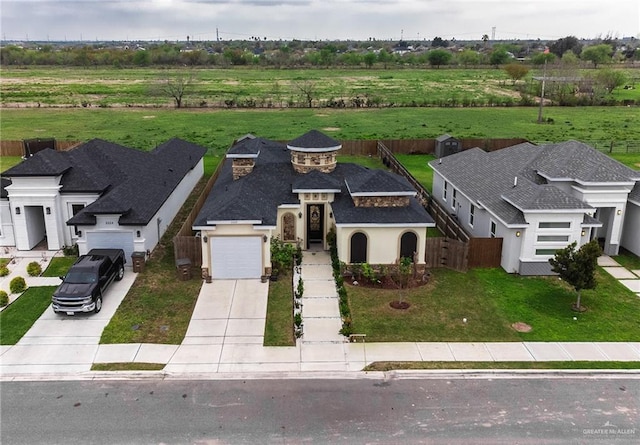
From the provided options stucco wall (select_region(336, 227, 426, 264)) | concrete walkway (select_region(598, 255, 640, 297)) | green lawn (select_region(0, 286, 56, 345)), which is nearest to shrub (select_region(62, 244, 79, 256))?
green lawn (select_region(0, 286, 56, 345))

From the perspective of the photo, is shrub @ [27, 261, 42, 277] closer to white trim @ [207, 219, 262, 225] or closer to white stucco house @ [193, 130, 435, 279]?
white stucco house @ [193, 130, 435, 279]

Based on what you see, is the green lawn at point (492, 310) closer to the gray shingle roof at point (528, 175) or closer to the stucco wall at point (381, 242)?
the stucco wall at point (381, 242)

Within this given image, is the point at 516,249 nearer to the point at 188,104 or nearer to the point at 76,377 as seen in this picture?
the point at 76,377

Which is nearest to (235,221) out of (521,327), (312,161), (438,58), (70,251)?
(312,161)

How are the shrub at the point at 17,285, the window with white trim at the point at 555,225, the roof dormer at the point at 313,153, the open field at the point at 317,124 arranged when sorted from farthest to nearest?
the open field at the point at 317,124
the roof dormer at the point at 313,153
the window with white trim at the point at 555,225
the shrub at the point at 17,285

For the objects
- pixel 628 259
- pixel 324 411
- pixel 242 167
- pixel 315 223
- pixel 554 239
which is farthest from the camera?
pixel 242 167

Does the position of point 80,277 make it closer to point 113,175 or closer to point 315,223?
point 113,175

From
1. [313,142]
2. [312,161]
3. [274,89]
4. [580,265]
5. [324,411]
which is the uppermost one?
[313,142]

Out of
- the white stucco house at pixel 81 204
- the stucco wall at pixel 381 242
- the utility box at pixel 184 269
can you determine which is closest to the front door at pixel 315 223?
the stucco wall at pixel 381 242
